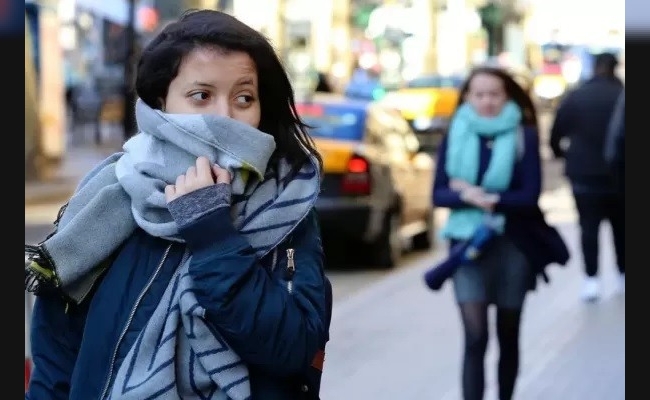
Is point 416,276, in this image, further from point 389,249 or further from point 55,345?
point 55,345

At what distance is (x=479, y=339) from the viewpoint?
608 centimetres

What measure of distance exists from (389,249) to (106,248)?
36.0 ft

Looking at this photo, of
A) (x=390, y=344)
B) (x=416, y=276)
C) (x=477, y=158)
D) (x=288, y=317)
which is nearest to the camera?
(x=288, y=317)

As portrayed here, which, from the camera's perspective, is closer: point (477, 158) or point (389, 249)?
Answer: point (477, 158)

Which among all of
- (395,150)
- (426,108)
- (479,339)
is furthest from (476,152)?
(426,108)

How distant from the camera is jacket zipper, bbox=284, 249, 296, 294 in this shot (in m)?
2.40

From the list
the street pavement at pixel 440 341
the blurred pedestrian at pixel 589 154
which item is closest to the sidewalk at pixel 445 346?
the street pavement at pixel 440 341

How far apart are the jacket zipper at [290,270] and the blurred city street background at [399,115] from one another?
1.53 ft

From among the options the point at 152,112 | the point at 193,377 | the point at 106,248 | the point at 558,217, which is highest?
the point at 152,112

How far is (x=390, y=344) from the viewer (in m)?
9.31

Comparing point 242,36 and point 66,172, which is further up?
point 242,36

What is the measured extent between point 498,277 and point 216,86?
387 cm

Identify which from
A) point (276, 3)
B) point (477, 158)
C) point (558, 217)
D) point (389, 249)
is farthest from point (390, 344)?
point (276, 3)

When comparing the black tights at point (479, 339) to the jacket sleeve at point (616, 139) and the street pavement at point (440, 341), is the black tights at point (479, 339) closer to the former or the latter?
the street pavement at point (440, 341)
